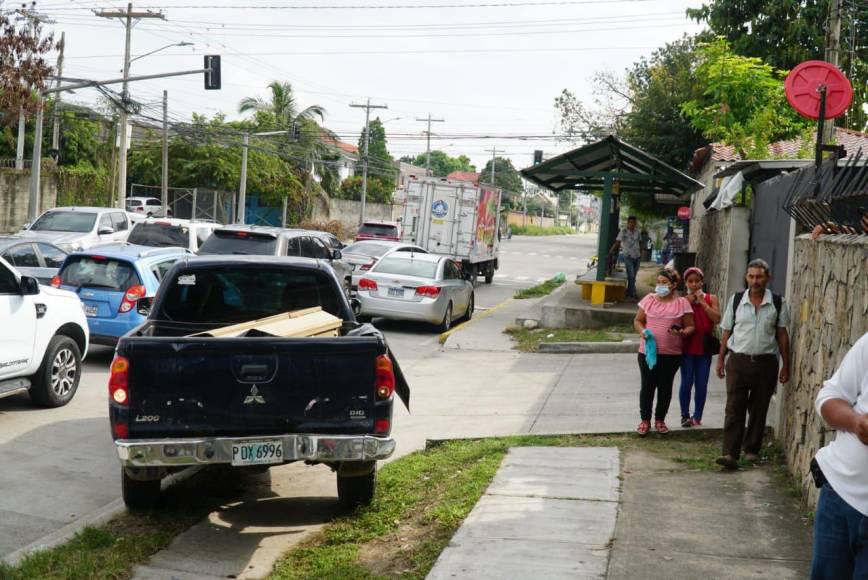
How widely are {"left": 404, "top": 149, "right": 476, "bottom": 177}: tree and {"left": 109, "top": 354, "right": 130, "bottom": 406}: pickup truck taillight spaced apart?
15899 cm

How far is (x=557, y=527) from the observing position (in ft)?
21.6

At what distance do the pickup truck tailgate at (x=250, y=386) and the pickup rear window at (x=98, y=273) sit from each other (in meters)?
7.61

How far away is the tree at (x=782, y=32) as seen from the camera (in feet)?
98.5

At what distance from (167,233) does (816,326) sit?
15420mm

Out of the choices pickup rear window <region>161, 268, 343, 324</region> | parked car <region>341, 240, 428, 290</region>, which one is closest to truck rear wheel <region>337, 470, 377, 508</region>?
pickup rear window <region>161, 268, 343, 324</region>

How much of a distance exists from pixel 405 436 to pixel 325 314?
284cm

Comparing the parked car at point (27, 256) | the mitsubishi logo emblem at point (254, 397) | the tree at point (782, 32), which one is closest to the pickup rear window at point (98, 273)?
the parked car at point (27, 256)

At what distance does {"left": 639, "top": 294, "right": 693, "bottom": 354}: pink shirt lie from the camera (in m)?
9.36

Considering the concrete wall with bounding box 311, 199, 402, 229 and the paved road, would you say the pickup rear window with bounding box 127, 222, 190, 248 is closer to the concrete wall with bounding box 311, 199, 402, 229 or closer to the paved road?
the paved road

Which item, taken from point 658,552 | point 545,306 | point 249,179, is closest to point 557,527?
point 658,552

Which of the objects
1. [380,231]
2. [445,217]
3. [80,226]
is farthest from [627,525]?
[380,231]

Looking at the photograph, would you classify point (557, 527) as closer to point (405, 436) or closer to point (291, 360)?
point (291, 360)

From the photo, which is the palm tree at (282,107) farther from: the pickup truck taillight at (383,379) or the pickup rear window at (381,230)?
the pickup truck taillight at (383,379)

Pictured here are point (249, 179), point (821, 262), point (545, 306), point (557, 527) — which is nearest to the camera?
point (557, 527)
